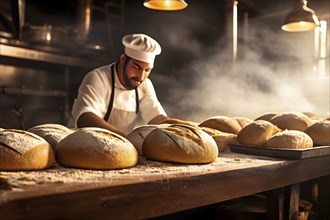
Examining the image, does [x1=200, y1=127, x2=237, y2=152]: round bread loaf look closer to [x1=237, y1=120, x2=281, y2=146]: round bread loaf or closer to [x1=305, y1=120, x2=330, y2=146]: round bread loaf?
[x1=237, y1=120, x2=281, y2=146]: round bread loaf

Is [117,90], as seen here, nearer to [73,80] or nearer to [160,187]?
[73,80]

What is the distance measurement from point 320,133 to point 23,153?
1730mm

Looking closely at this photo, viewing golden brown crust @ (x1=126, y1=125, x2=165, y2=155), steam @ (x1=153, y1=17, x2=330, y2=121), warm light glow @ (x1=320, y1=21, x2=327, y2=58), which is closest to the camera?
golden brown crust @ (x1=126, y1=125, x2=165, y2=155)

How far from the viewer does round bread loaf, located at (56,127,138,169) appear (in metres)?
1.28

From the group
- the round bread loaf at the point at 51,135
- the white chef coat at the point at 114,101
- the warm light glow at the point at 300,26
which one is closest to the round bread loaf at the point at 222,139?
the round bread loaf at the point at 51,135

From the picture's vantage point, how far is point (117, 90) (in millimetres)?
3666

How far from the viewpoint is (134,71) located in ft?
11.2

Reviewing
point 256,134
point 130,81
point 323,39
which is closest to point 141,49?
point 130,81

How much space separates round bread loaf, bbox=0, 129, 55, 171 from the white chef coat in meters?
1.98

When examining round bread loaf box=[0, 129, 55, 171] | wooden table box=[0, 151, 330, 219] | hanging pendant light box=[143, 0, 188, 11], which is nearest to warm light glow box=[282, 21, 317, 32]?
hanging pendant light box=[143, 0, 188, 11]

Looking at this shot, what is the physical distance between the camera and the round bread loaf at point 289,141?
183 centimetres

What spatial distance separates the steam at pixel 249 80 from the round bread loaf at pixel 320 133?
2.60m

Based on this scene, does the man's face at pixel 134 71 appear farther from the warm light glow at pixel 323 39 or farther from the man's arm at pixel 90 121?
the warm light glow at pixel 323 39

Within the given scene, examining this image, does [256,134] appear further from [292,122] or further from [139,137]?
[139,137]
